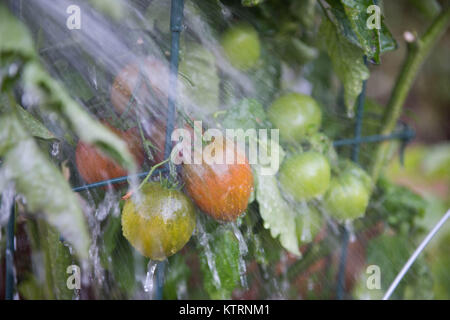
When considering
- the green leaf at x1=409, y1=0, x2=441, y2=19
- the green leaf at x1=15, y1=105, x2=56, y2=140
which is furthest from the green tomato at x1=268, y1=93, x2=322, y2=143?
the green leaf at x1=409, y1=0, x2=441, y2=19

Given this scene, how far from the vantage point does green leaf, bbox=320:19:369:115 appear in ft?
2.36

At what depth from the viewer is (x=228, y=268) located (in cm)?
64

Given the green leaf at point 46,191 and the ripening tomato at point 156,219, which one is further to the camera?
the ripening tomato at point 156,219

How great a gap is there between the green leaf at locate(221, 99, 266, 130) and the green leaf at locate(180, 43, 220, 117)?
1.3 inches

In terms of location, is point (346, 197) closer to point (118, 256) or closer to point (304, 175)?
point (304, 175)

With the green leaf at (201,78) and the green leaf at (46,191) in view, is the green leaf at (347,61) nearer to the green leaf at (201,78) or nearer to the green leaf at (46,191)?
the green leaf at (201,78)

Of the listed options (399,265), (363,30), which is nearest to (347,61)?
(363,30)

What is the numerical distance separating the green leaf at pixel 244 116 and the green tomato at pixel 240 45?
91 mm

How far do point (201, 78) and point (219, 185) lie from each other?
7.8 inches

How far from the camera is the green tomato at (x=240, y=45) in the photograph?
711mm

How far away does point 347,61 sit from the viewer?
726mm

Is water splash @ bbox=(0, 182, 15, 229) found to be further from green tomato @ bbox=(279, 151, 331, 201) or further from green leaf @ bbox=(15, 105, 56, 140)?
green tomato @ bbox=(279, 151, 331, 201)

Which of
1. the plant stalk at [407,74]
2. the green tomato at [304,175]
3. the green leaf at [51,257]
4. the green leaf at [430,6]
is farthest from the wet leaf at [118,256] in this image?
the green leaf at [430,6]
